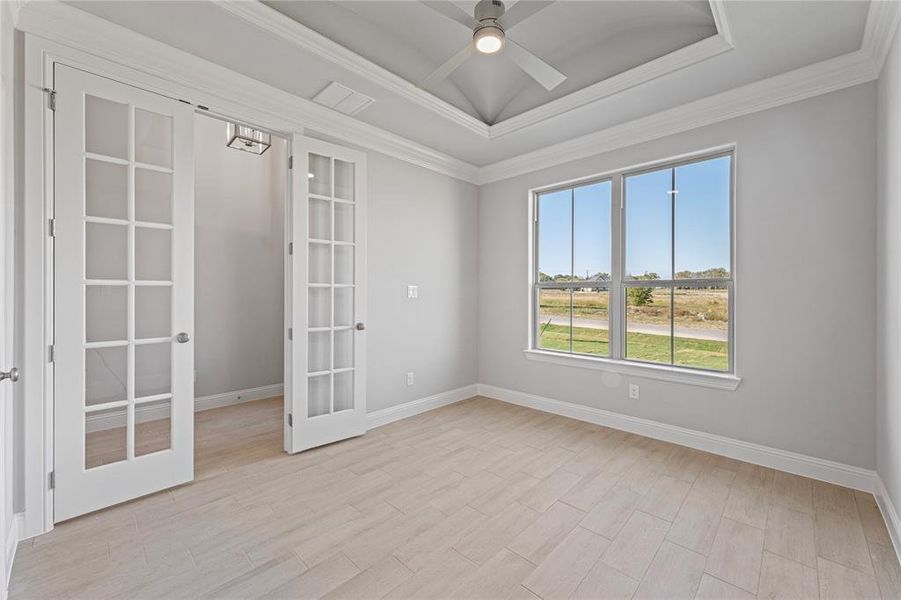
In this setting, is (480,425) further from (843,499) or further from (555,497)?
(843,499)

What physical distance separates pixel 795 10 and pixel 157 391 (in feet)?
14.0

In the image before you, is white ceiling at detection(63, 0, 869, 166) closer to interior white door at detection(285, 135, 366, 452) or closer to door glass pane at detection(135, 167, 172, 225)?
interior white door at detection(285, 135, 366, 452)

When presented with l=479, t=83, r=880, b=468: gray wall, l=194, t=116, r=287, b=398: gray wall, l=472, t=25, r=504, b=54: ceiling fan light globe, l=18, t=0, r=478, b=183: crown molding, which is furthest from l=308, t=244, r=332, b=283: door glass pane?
l=479, t=83, r=880, b=468: gray wall

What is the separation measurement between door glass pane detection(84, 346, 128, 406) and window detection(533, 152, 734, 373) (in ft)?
11.5

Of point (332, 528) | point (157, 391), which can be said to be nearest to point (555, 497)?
point (332, 528)

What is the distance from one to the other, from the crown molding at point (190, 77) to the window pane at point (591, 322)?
238 cm

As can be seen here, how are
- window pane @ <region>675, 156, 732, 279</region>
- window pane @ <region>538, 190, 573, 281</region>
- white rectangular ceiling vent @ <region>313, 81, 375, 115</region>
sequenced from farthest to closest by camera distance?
window pane @ <region>538, 190, 573, 281</region> < window pane @ <region>675, 156, 732, 279</region> < white rectangular ceiling vent @ <region>313, 81, 375, 115</region>

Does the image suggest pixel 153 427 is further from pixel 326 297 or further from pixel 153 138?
pixel 153 138

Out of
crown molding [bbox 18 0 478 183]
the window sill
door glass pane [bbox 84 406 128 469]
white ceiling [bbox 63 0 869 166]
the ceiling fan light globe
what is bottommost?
door glass pane [bbox 84 406 128 469]

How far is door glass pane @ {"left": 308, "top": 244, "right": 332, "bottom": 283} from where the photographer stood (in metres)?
3.26

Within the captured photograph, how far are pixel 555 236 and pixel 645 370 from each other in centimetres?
162

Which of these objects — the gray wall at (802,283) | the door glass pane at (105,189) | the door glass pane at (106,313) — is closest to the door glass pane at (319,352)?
the door glass pane at (106,313)

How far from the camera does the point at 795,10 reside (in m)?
2.13

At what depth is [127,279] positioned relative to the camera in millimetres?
2385
